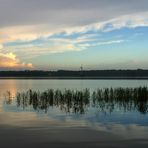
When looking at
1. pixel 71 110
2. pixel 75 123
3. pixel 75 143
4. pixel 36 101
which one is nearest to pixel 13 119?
pixel 75 123

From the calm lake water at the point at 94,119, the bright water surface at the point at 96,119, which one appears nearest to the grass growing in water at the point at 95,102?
the calm lake water at the point at 94,119

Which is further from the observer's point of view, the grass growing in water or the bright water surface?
the grass growing in water

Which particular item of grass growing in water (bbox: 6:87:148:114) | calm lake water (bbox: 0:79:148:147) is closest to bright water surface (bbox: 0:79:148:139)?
calm lake water (bbox: 0:79:148:147)

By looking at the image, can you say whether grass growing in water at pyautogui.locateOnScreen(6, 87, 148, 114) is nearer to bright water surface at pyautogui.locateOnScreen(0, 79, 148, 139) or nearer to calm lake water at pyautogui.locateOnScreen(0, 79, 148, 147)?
calm lake water at pyautogui.locateOnScreen(0, 79, 148, 147)

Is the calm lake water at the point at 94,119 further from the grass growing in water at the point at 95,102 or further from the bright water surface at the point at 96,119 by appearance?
the grass growing in water at the point at 95,102

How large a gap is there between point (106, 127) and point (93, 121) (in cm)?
206

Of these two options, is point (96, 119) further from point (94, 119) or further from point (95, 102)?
point (95, 102)

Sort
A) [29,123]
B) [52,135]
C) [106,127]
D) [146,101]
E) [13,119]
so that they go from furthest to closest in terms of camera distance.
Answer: [146,101] → [13,119] → [29,123] → [106,127] → [52,135]

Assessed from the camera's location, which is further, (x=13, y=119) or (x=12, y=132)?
(x=13, y=119)

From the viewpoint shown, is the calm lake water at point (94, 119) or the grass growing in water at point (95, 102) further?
the grass growing in water at point (95, 102)

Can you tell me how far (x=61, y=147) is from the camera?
36.4 feet

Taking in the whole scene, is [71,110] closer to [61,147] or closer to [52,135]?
[52,135]

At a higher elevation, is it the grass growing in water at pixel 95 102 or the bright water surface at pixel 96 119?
the grass growing in water at pixel 95 102

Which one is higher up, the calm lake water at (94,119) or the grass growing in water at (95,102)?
the grass growing in water at (95,102)
